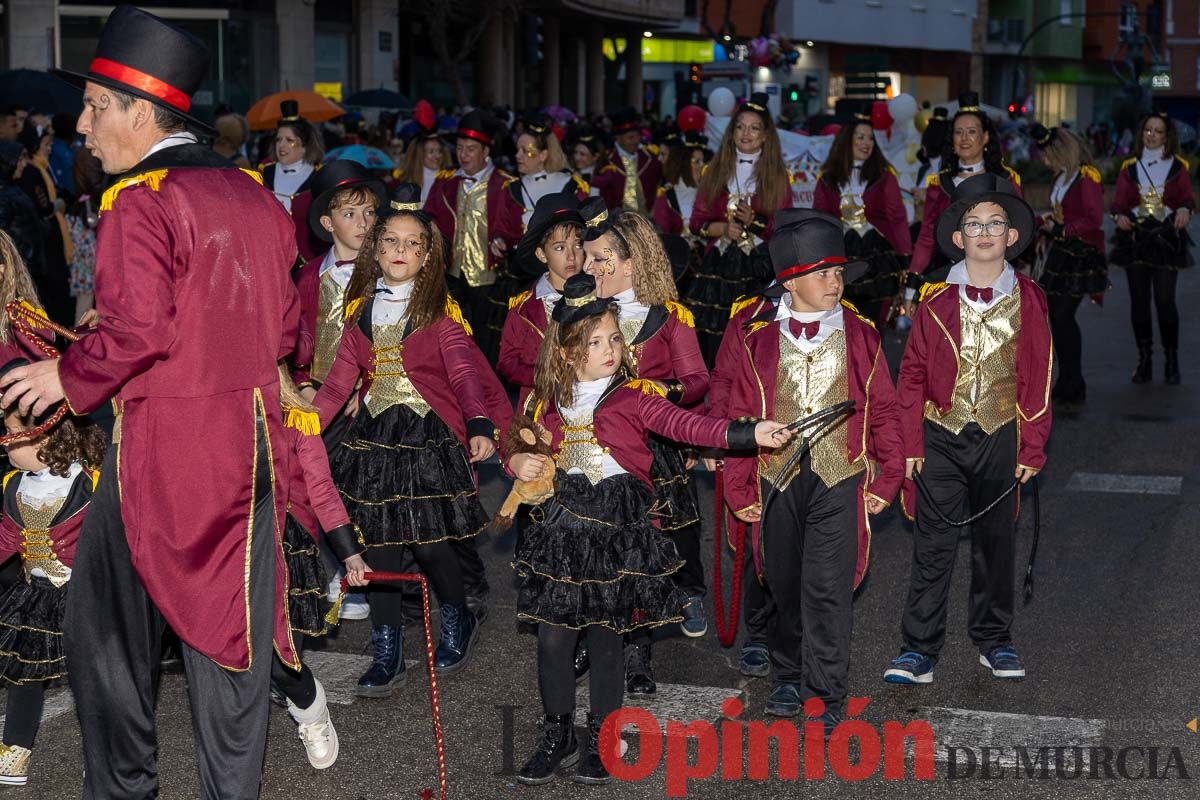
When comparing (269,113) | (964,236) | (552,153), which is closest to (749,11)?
(269,113)

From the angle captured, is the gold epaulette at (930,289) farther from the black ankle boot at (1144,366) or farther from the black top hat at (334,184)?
the black ankle boot at (1144,366)

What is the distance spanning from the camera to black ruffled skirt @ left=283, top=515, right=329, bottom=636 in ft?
17.7

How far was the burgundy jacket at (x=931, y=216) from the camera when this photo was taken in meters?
10.0

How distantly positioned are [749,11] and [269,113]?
4047cm

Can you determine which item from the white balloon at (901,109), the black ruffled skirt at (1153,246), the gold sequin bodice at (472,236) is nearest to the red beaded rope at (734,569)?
the gold sequin bodice at (472,236)

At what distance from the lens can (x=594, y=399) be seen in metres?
5.69

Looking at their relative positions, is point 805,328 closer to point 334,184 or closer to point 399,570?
point 399,570

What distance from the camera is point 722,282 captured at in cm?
1109

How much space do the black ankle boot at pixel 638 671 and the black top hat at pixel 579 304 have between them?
1.39m

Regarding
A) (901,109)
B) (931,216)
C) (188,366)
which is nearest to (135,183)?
(188,366)

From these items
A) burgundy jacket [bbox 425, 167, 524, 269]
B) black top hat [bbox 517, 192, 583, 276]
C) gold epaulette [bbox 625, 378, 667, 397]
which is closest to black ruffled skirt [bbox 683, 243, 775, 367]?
burgundy jacket [bbox 425, 167, 524, 269]

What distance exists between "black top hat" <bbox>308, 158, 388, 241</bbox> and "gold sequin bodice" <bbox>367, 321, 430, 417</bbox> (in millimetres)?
1067

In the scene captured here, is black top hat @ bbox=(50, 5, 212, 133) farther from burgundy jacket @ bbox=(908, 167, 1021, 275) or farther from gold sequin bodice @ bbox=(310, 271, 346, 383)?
burgundy jacket @ bbox=(908, 167, 1021, 275)

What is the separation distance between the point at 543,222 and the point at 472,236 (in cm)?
535
